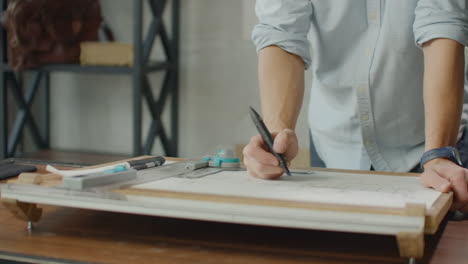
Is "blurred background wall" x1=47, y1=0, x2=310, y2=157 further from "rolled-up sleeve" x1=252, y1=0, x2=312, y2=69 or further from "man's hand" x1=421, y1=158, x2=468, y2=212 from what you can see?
"man's hand" x1=421, y1=158, x2=468, y2=212

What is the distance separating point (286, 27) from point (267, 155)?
41 cm

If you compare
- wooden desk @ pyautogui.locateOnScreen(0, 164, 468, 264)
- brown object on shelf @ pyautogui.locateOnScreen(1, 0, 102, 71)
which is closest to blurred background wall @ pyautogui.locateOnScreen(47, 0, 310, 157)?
brown object on shelf @ pyautogui.locateOnScreen(1, 0, 102, 71)

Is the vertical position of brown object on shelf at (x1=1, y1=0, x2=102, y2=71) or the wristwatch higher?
brown object on shelf at (x1=1, y1=0, x2=102, y2=71)

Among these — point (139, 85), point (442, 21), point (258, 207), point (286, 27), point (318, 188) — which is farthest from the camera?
point (139, 85)

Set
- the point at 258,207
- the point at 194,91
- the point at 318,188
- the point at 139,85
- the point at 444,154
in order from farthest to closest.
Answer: the point at 194,91 → the point at 139,85 → the point at 444,154 → the point at 318,188 → the point at 258,207

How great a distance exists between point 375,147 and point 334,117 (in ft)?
0.33

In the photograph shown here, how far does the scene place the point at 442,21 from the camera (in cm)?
105

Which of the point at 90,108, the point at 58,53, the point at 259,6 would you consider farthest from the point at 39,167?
the point at 90,108

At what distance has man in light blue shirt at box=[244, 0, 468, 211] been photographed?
44.7 inches

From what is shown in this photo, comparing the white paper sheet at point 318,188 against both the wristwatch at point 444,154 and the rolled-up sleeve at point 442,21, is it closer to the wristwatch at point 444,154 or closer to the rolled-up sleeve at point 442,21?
the wristwatch at point 444,154

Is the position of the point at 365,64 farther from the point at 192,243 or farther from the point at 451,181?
the point at 192,243

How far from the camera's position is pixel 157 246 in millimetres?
658

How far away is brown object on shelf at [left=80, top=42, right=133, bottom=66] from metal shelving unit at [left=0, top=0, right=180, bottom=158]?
3 cm

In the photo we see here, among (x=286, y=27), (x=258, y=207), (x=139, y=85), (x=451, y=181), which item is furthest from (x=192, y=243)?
(x=139, y=85)
